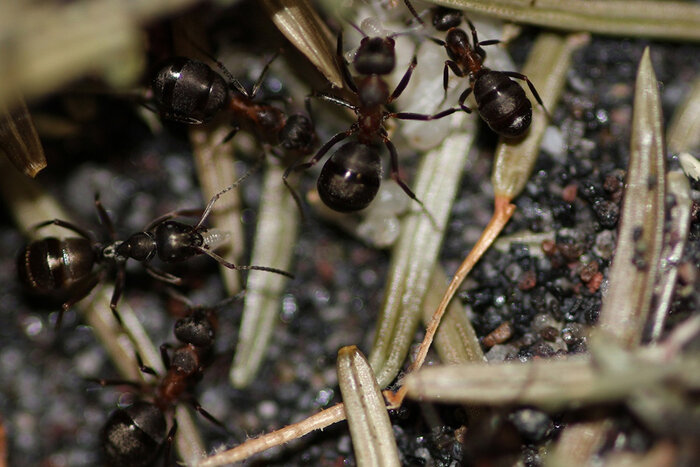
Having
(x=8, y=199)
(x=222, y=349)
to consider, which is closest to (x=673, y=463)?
(x=222, y=349)

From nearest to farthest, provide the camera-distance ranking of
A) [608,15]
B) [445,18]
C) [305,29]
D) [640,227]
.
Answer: [640,227], [305,29], [608,15], [445,18]

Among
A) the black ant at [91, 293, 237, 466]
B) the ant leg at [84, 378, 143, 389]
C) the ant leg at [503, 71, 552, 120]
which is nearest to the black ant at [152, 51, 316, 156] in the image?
the black ant at [91, 293, 237, 466]

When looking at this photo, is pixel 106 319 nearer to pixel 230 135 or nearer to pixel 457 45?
pixel 230 135

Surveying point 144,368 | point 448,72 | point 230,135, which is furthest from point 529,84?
point 144,368

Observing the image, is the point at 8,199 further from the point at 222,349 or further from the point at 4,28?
the point at 4,28

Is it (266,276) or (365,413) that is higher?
(266,276)

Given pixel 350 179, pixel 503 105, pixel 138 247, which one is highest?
pixel 503 105

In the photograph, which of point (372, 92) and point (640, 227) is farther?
point (372, 92)
